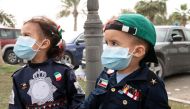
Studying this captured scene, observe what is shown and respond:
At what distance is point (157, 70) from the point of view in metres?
8.81

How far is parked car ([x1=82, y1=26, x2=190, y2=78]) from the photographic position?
29.7 ft


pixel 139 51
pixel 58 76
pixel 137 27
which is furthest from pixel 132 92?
pixel 58 76

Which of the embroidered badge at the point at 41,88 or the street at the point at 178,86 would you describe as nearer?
the embroidered badge at the point at 41,88

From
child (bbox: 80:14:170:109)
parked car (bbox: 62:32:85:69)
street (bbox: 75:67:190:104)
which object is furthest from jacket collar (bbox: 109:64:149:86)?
parked car (bbox: 62:32:85:69)

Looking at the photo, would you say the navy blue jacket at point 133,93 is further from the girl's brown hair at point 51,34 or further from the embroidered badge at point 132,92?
the girl's brown hair at point 51,34

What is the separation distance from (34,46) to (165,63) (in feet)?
21.7

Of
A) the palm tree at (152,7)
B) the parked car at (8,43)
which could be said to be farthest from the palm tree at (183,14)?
the parked car at (8,43)

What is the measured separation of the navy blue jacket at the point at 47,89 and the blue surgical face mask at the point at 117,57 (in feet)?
1.41

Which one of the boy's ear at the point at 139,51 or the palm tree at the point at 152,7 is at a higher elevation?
the boy's ear at the point at 139,51

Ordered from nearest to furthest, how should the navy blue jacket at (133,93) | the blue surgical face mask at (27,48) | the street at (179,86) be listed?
the navy blue jacket at (133,93) → the blue surgical face mask at (27,48) → the street at (179,86)

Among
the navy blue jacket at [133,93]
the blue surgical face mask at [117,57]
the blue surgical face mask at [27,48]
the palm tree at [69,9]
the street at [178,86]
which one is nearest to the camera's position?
the navy blue jacket at [133,93]

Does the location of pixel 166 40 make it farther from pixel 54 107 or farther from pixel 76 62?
pixel 54 107

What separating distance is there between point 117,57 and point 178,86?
22.4 ft

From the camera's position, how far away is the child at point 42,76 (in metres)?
2.75
